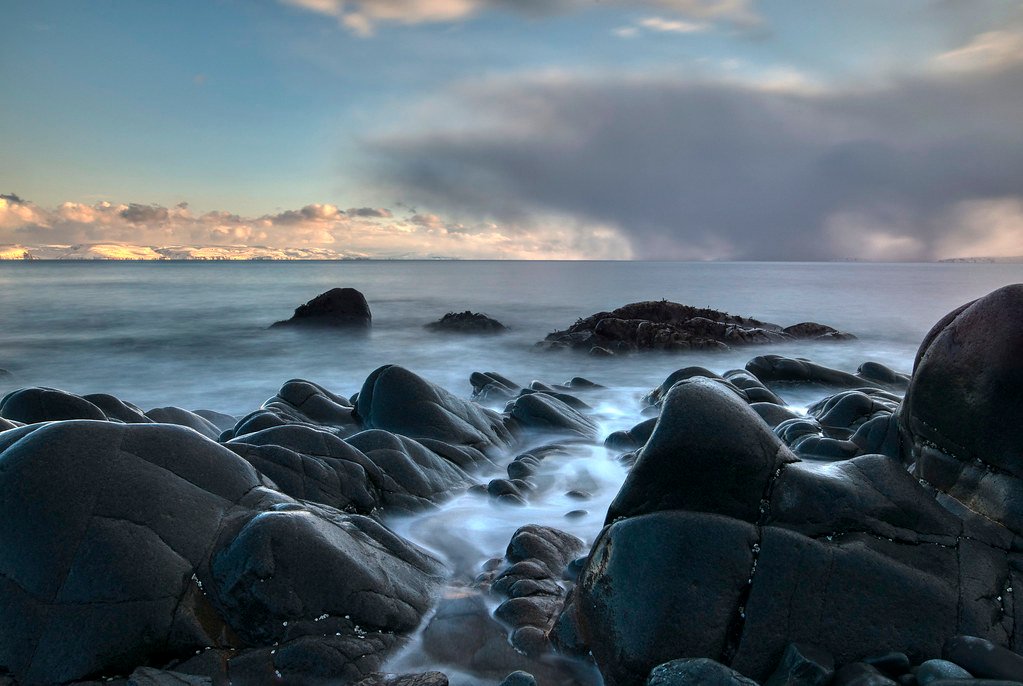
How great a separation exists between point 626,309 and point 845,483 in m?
19.0

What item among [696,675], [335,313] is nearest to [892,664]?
[696,675]

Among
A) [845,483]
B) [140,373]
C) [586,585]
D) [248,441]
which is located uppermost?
[845,483]

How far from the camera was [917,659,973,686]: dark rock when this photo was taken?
319 cm

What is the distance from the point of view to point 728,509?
390cm

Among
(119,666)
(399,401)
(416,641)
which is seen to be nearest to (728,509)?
(416,641)

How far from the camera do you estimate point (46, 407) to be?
7027 millimetres

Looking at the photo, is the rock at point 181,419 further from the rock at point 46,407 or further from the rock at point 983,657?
the rock at point 983,657

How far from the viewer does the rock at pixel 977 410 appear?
412 centimetres

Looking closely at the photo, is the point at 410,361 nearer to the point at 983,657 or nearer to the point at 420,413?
the point at 420,413

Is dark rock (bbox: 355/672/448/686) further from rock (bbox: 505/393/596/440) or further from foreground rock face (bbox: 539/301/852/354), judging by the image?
foreground rock face (bbox: 539/301/852/354)

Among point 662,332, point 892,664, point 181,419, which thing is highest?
point 662,332

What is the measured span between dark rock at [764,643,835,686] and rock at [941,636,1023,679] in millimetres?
635

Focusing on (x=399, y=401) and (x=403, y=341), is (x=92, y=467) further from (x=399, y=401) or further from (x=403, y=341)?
(x=403, y=341)

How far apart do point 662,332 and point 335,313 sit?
44.2 ft
